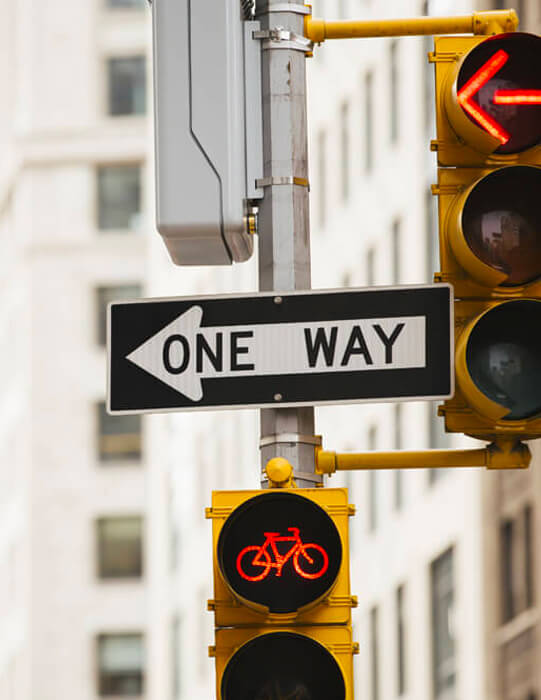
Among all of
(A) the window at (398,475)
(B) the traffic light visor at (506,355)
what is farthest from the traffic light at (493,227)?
(A) the window at (398,475)

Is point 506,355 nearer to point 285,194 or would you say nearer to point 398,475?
point 285,194

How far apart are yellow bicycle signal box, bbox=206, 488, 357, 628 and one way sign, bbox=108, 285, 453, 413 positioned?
321 millimetres

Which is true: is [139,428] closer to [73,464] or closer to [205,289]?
[73,464]

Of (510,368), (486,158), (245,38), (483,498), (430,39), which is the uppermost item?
(430,39)

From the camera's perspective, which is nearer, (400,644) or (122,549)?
(400,644)

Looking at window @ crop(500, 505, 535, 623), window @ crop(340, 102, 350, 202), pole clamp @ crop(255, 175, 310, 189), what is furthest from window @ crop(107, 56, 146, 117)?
pole clamp @ crop(255, 175, 310, 189)

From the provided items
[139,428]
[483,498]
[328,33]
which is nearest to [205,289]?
[139,428]

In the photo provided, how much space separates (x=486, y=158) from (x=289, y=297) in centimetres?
71

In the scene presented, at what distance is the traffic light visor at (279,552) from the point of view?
5.11 metres

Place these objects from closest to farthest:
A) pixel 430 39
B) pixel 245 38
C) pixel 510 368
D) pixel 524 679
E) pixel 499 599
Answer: pixel 510 368
pixel 245 38
pixel 524 679
pixel 499 599
pixel 430 39

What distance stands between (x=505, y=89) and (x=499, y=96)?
3cm

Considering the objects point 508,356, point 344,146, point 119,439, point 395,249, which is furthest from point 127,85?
point 508,356

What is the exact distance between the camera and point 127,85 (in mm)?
71188

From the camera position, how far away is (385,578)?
112ft
